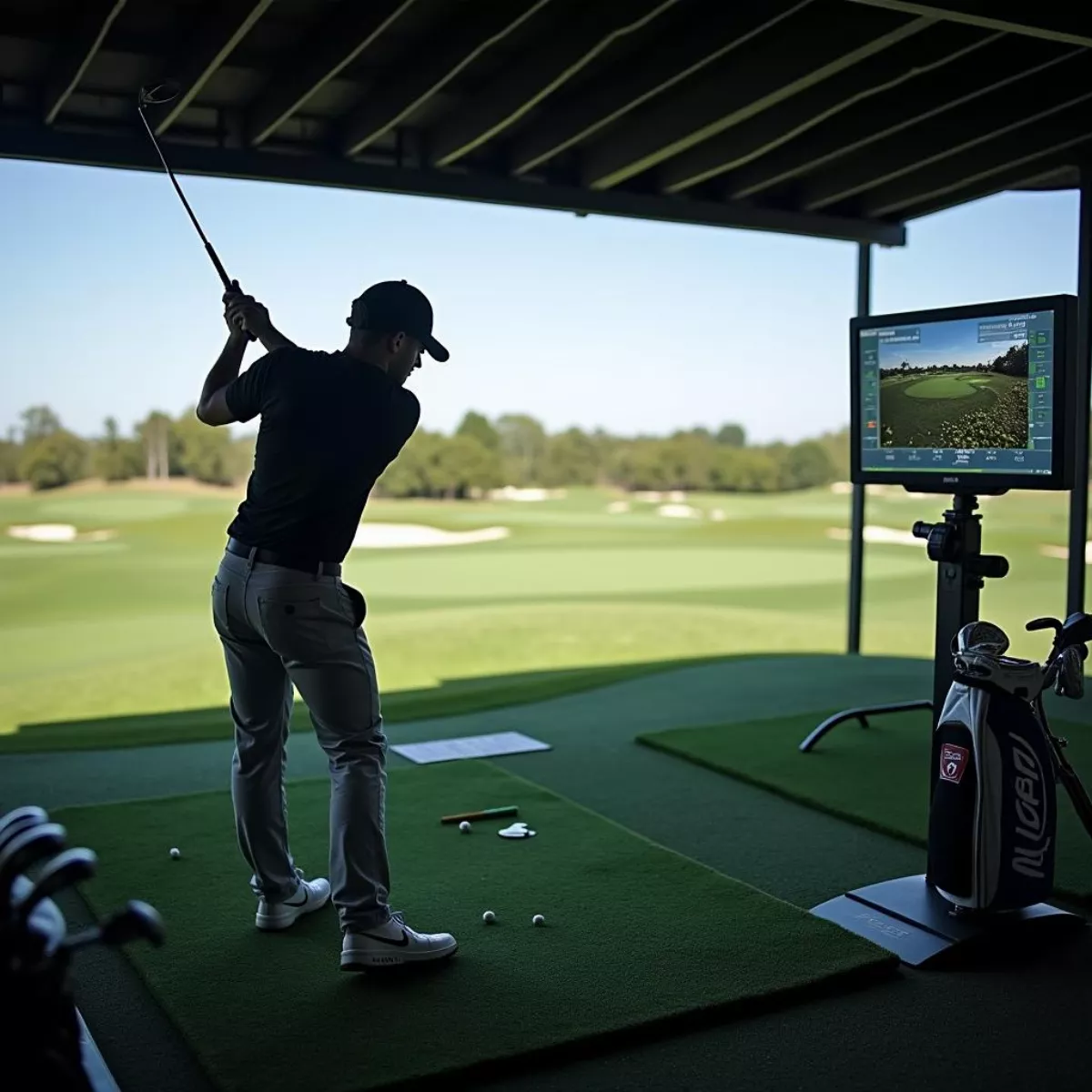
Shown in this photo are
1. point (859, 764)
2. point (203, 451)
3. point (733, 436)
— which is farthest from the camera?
point (733, 436)

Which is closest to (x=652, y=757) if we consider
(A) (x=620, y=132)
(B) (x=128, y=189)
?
(A) (x=620, y=132)

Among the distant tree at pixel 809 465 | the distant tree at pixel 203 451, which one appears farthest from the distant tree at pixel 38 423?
the distant tree at pixel 809 465

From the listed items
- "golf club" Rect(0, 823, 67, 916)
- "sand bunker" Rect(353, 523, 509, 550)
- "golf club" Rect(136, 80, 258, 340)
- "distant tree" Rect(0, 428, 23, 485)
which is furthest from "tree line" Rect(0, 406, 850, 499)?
"golf club" Rect(0, 823, 67, 916)

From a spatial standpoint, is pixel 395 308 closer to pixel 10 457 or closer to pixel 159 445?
pixel 10 457

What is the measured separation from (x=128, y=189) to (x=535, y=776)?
4895 millimetres

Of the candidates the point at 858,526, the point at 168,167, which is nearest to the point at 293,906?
the point at 168,167

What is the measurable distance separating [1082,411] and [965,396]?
9.09ft

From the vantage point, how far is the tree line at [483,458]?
22.3ft

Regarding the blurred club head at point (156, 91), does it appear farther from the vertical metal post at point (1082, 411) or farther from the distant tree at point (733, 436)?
the distant tree at point (733, 436)

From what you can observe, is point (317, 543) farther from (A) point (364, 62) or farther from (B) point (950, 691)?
(A) point (364, 62)

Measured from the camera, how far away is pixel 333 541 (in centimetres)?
242

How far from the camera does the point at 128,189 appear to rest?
7.32 m

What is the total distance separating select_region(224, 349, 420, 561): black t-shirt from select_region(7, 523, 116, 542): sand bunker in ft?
17.1

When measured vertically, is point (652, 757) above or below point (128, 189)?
below
